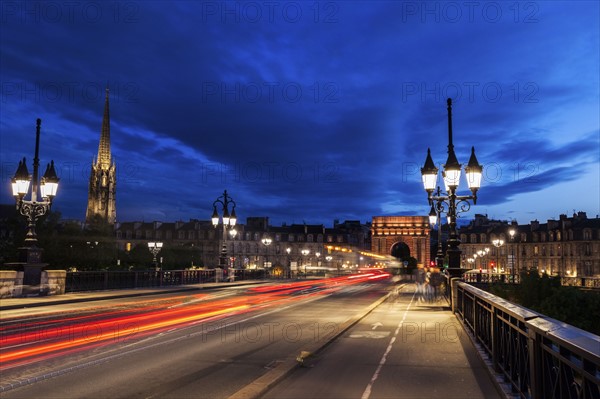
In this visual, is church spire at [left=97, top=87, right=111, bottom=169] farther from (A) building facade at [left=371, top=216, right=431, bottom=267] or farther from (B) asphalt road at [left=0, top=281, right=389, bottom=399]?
(B) asphalt road at [left=0, top=281, right=389, bottom=399]

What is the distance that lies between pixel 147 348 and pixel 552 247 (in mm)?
99579

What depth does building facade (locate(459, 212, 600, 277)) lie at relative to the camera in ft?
284

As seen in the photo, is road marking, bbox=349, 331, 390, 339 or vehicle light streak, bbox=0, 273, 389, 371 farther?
road marking, bbox=349, 331, 390, 339

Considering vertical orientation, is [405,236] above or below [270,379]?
above

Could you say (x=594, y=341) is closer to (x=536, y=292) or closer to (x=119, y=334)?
(x=119, y=334)

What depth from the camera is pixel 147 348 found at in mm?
11805

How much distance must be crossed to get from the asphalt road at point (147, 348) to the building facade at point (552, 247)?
61.6m

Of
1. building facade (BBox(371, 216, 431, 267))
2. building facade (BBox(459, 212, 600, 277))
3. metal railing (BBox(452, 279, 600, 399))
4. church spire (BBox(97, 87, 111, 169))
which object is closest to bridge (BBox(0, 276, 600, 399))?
metal railing (BBox(452, 279, 600, 399))

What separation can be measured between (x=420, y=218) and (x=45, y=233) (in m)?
103

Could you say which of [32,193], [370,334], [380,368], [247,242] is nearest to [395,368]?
[380,368]

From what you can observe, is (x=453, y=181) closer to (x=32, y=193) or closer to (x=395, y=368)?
(x=395, y=368)

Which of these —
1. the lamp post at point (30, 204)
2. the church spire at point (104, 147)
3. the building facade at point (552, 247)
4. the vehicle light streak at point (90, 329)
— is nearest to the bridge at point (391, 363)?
the vehicle light streak at point (90, 329)

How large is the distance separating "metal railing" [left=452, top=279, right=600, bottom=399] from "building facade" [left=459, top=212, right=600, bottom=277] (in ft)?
224

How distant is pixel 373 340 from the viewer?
521 inches
